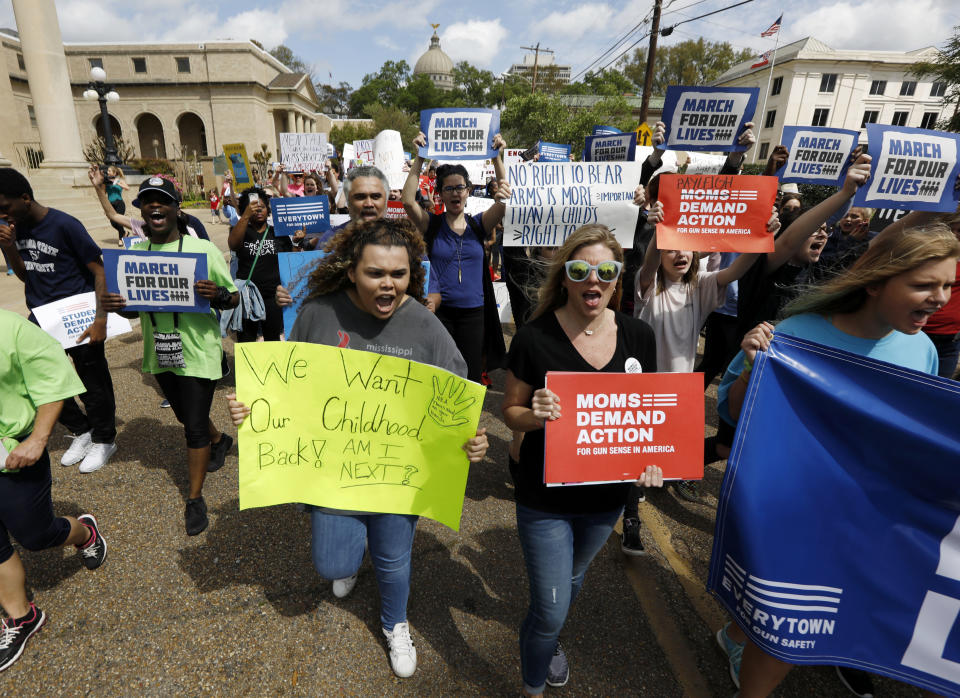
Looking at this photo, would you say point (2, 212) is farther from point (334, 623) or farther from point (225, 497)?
point (334, 623)

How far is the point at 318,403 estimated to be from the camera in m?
2.17

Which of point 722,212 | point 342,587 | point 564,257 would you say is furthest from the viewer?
point 722,212

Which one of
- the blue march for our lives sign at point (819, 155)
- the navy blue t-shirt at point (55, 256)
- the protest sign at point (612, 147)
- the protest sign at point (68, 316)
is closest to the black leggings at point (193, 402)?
the protest sign at point (68, 316)

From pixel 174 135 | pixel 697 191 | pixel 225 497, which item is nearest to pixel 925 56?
pixel 697 191

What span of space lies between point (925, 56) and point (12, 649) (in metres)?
71.2

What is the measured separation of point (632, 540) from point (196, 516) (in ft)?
9.74

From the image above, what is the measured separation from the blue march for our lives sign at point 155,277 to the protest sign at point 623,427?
262 cm

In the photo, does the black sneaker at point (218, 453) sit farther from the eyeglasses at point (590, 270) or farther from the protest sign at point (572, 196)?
the eyeglasses at point (590, 270)

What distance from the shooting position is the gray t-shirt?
89.4 inches

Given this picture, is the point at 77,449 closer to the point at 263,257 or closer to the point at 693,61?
the point at 263,257

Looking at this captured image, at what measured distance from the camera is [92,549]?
2.96 meters

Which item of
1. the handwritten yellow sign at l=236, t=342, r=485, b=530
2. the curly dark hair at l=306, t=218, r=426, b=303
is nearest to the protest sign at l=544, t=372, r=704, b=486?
the handwritten yellow sign at l=236, t=342, r=485, b=530

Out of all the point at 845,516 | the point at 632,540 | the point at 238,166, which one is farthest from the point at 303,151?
the point at 845,516

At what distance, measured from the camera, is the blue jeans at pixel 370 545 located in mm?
2266
